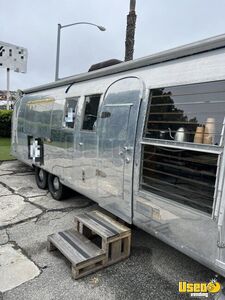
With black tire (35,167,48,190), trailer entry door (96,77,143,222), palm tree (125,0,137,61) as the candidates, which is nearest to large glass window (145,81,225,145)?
trailer entry door (96,77,143,222)

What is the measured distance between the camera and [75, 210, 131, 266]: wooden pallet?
329 centimetres

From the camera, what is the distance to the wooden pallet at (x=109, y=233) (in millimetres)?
3292

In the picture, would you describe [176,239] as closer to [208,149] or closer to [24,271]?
[208,149]

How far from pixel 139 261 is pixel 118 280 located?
1.61ft

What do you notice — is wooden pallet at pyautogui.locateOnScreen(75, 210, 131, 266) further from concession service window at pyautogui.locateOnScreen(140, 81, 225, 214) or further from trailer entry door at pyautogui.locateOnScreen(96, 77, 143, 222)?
concession service window at pyautogui.locateOnScreen(140, 81, 225, 214)

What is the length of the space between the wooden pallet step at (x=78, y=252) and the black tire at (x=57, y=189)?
203 cm

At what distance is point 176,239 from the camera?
2.78 meters

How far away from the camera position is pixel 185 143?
8.65ft

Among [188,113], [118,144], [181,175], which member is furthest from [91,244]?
[188,113]

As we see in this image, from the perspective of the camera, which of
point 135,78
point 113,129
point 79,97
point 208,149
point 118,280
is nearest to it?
point 208,149

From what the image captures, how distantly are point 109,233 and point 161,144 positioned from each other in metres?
1.32

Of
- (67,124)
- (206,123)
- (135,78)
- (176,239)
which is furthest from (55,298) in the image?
(67,124)

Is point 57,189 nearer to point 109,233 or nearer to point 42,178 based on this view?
point 42,178

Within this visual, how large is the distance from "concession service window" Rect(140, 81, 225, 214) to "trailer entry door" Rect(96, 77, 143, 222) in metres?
0.24
